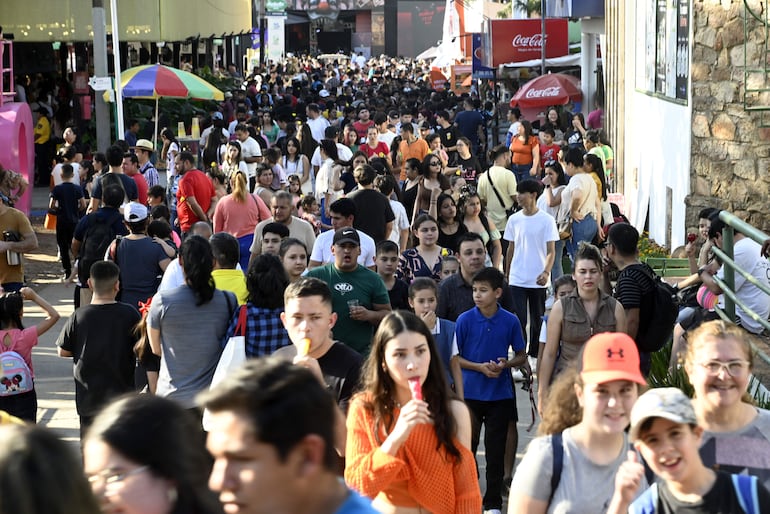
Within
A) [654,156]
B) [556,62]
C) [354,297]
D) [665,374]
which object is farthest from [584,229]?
[556,62]

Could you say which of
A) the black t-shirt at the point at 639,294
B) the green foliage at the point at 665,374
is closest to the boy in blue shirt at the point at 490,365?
the black t-shirt at the point at 639,294

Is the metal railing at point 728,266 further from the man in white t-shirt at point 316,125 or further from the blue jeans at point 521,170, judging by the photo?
the man in white t-shirt at point 316,125

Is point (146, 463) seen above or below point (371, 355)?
above

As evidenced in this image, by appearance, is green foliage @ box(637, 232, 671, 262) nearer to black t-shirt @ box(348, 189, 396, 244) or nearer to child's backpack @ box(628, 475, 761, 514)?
black t-shirt @ box(348, 189, 396, 244)

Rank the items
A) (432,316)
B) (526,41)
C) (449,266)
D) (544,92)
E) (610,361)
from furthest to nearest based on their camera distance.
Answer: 1. (526,41)
2. (544,92)
3. (449,266)
4. (432,316)
5. (610,361)

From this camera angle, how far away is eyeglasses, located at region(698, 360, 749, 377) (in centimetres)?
473

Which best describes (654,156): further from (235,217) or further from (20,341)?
(20,341)

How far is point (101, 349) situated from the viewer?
7.74 meters

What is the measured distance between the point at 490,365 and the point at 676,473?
12.8 feet

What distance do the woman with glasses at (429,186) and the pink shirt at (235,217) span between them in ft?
7.56

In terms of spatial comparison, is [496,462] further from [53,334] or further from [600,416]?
[53,334]

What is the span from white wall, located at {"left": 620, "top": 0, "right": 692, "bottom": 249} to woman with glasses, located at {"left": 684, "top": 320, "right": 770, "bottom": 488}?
31.6 feet

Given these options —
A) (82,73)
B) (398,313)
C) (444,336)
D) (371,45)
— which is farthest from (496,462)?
(371,45)

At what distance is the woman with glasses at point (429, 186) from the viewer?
1354cm
